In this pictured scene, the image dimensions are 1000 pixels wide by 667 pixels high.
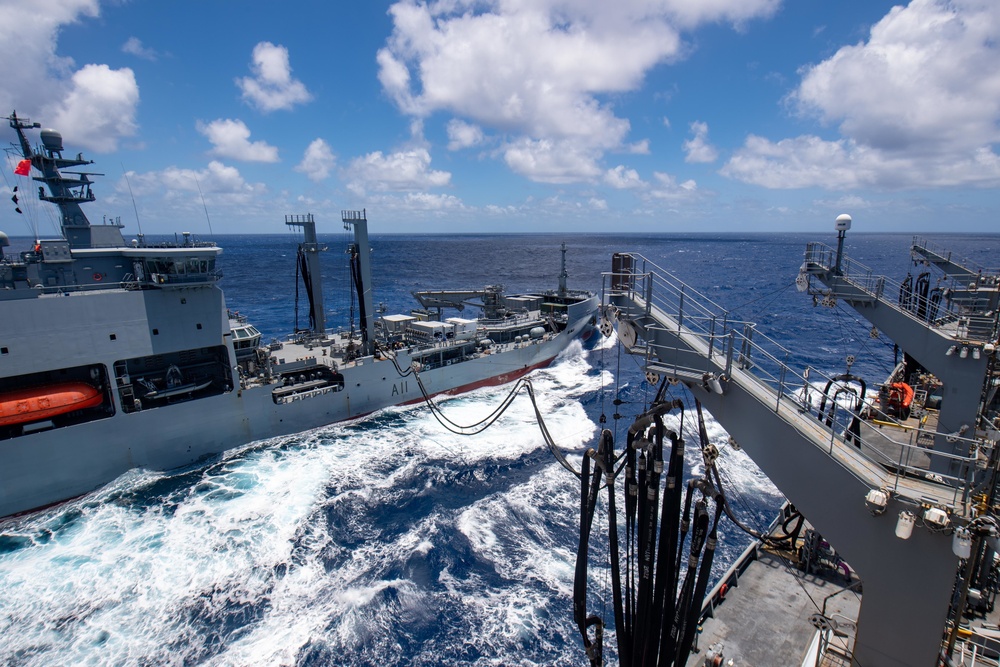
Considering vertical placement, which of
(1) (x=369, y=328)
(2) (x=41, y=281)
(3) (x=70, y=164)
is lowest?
(1) (x=369, y=328)

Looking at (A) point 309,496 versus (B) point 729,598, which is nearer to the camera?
→ (B) point 729,598

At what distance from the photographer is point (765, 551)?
1252cm

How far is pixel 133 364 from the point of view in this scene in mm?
25109

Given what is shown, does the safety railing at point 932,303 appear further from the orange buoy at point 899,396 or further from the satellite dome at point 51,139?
the satellite dome at point 51,139

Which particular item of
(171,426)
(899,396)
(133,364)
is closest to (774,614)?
(899,396)

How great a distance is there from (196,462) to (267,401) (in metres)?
4.52

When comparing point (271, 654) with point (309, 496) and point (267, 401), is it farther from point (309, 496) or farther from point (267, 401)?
point (267, 401)

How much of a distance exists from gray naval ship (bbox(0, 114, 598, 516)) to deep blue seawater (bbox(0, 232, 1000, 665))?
134 centimetres

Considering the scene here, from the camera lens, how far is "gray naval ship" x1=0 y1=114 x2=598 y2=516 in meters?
21.2

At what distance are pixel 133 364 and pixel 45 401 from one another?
Result: 4.35 metres

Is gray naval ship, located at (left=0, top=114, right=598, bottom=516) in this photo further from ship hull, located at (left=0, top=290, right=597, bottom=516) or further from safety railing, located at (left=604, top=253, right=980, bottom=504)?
safety railing, located at (left=604, top=253, right=980, bottom=504)

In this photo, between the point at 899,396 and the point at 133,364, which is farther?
the point at 133,364

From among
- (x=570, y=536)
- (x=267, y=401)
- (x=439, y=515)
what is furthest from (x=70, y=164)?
(x=570, y=536)

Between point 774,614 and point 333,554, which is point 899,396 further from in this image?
point 333,554
